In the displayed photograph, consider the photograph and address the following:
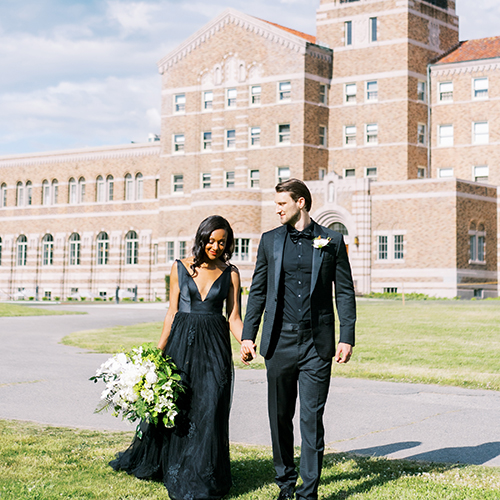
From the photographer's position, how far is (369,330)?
19906mm

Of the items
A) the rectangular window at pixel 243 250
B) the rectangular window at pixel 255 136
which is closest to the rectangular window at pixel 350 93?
the rectangular window at pixel 255 136

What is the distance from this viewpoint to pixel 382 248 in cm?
4094

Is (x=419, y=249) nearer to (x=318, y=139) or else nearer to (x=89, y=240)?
(x=318, y=139)

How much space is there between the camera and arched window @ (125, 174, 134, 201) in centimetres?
5303

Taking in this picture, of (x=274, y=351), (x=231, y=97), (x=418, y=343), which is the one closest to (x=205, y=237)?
(x=274, y=351)

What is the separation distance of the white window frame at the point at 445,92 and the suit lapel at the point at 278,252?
4112 cm

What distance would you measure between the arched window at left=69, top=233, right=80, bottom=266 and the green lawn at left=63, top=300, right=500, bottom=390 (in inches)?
1290

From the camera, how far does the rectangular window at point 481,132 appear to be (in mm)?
43281

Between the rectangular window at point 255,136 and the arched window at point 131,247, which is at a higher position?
the rectangular window at point 255,136

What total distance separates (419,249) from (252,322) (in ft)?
116

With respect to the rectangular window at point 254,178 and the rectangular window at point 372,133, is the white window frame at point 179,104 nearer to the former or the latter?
the rectangular window at point 254,178

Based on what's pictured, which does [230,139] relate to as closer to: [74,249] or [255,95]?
[255,95]

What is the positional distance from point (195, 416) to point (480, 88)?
4158cm

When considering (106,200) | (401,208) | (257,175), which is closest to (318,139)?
(257,175)
